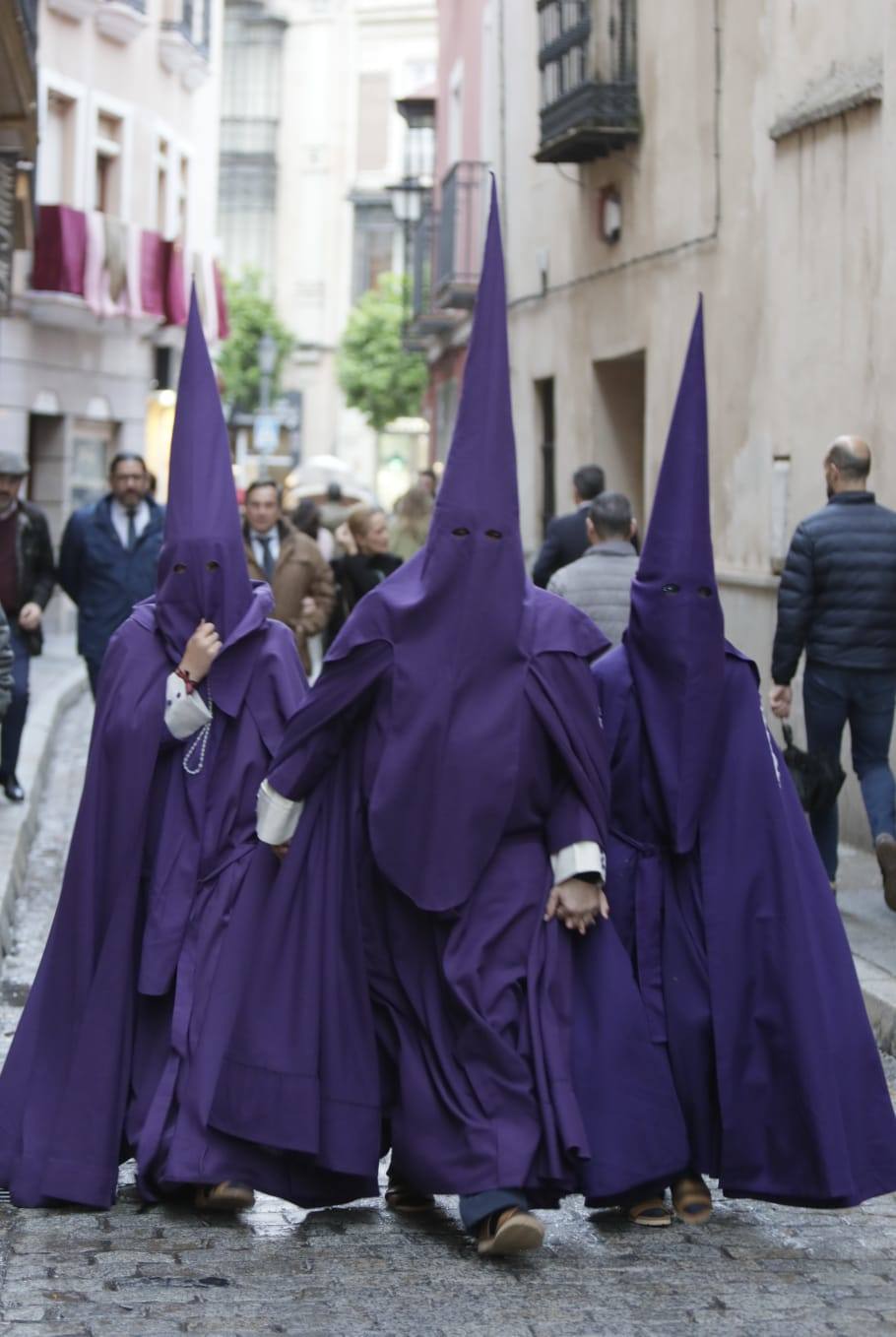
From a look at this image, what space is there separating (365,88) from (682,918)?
199 feet

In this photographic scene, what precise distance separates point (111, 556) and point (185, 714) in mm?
6479

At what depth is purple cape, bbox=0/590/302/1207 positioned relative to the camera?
5773mm

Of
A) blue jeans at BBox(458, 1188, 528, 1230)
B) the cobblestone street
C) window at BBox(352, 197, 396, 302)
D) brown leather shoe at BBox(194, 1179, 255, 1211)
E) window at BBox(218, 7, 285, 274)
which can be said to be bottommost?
the cobblestone street

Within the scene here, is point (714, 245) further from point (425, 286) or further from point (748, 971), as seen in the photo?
point (425, 286)

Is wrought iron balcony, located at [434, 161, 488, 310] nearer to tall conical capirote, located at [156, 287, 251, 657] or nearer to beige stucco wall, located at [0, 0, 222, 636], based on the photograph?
beige stucco wall, located at [0, 0, 222, 636]

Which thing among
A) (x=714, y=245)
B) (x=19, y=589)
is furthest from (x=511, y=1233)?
(x=714, y=245)

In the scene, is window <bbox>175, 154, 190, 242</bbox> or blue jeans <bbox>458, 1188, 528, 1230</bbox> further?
window <bbox>175, 154, 190, 242</bbox>

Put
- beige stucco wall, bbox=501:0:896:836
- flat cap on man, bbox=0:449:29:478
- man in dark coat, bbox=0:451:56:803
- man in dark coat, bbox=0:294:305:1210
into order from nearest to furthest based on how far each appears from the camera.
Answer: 1. man in dark coat, bbox=0:294:305:1210
2. beige stucco wall, bbox=501:0:896:836
3. flat cap on man, bbox=0:449:29:478
4. man in dark coat, bbox=0:451:56:803

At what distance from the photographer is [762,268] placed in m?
14.1

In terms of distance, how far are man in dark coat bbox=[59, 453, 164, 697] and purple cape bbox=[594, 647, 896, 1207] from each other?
22.5 ft

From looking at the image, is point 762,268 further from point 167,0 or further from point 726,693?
point 167,0

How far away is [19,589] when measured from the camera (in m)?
12.3

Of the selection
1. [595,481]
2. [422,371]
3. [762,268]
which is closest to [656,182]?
[762,268]

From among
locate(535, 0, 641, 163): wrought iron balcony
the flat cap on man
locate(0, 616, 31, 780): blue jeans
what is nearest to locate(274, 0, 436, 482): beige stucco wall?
locate(535, 0, 641, 163): wrought iron balcony
